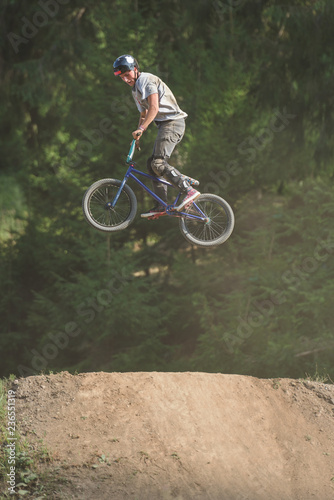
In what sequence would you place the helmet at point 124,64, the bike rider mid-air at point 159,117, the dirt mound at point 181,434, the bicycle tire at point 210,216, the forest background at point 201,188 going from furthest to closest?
1. the forest background at point 201,188
2. the bicycle tire at point 210,216
3. the dirt mound at point 181,434
4. the bike rider mid-air at point 159,117
5. the helmet at point 124,64

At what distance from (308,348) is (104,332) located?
5386 millimetres

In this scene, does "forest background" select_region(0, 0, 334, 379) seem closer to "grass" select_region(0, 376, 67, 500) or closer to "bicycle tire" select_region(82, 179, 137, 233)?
"bicycle tire" select_region(82, 179, 137, 233)

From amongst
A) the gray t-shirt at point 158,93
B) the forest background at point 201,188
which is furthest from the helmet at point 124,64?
the forest background at point 201,188

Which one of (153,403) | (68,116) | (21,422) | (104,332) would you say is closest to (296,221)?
(104,332)

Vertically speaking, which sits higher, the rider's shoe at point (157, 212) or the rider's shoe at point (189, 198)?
the rider's shoe at point (189, 198)

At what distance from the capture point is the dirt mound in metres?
6.17

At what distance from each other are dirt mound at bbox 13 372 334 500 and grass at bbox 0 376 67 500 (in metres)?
0.13

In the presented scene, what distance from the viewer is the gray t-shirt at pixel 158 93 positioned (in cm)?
582

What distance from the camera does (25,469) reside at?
6.15m

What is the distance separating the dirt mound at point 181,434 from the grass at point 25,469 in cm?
13

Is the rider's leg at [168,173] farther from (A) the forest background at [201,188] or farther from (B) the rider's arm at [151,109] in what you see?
(A) the forest background at [201,188]

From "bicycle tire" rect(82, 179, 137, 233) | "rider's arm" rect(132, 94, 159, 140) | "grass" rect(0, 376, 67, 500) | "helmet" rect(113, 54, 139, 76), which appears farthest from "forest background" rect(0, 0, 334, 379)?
"grass" rect(0, 376, 67, 500)

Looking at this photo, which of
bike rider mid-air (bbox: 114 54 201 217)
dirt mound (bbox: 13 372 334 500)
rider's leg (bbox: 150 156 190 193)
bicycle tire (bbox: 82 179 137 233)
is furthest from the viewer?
bicycle tire (bbox: 82 179 137 233)

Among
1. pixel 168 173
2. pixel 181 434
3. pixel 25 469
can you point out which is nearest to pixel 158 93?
pixel 168 173
